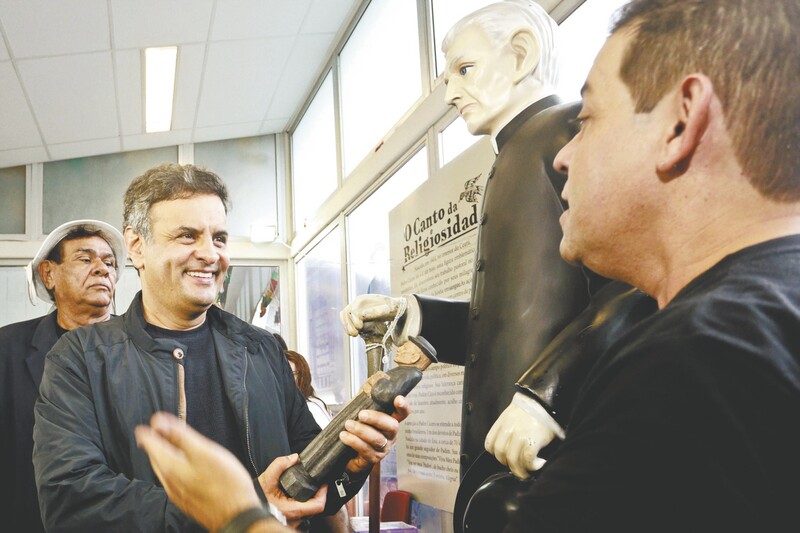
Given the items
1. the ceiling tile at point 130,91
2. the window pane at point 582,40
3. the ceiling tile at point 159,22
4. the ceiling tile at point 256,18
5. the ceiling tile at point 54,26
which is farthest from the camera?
the ceiling tile at point 130,91

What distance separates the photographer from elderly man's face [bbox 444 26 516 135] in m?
1.49

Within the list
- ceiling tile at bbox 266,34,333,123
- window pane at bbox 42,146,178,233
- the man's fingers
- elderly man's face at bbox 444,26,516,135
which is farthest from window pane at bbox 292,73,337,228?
the man's fingers

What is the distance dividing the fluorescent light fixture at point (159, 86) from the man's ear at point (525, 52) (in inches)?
166

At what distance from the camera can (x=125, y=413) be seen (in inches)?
66.3

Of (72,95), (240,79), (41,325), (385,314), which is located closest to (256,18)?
(240,79)

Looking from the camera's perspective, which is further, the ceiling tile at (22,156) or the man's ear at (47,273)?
the ceiling tile at (22,156)

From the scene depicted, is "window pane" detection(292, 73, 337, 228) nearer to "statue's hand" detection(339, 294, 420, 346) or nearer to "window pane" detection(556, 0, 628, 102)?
"window pane" detection(556, 0, 628, 102)

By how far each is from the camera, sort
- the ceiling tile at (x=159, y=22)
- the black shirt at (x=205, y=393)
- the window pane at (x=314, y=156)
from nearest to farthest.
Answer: the black shirt at (x=205, y=393) → the ceiling tile at (x=159, y=22) → the window pane at (x=314, y=156)

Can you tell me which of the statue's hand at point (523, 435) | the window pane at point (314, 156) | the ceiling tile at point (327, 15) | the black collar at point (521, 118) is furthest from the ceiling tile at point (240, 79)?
the statue's hand at point (523, 435)

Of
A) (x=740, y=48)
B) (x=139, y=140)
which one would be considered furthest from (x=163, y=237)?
(x=139, y=140)

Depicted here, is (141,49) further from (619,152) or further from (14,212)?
(619,152)

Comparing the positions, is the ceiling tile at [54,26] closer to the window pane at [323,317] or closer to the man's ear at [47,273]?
the man's ear at [47,273]

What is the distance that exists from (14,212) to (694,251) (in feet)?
23.6

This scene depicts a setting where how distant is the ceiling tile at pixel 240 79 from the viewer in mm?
5398
